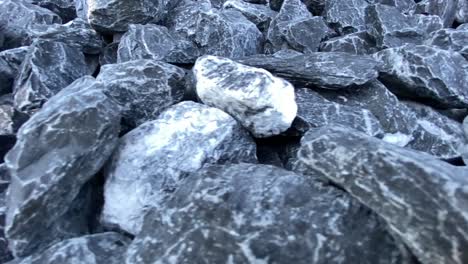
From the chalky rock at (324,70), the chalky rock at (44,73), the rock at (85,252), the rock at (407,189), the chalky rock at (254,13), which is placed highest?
the rock at (407,189)

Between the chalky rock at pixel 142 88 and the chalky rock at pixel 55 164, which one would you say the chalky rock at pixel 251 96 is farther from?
the chalky rock at pixel 55 164

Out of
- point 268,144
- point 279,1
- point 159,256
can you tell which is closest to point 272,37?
point 279,1

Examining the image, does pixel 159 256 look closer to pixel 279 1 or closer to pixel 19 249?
pixel 19 249

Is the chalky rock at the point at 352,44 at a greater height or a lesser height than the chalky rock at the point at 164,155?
lesser

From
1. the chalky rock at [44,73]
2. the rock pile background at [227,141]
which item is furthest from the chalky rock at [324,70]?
the chalky rock at [44,73]

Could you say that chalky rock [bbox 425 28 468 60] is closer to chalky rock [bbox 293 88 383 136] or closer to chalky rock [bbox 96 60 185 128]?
chalky rock [bbox 293 88 383 136]

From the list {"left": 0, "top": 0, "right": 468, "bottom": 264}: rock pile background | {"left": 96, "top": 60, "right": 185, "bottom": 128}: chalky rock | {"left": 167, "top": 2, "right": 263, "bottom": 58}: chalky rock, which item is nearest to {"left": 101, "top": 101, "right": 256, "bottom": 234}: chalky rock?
{"left": 0, "top": 0, "right": 468, "bottom": 264}: rock pile background
